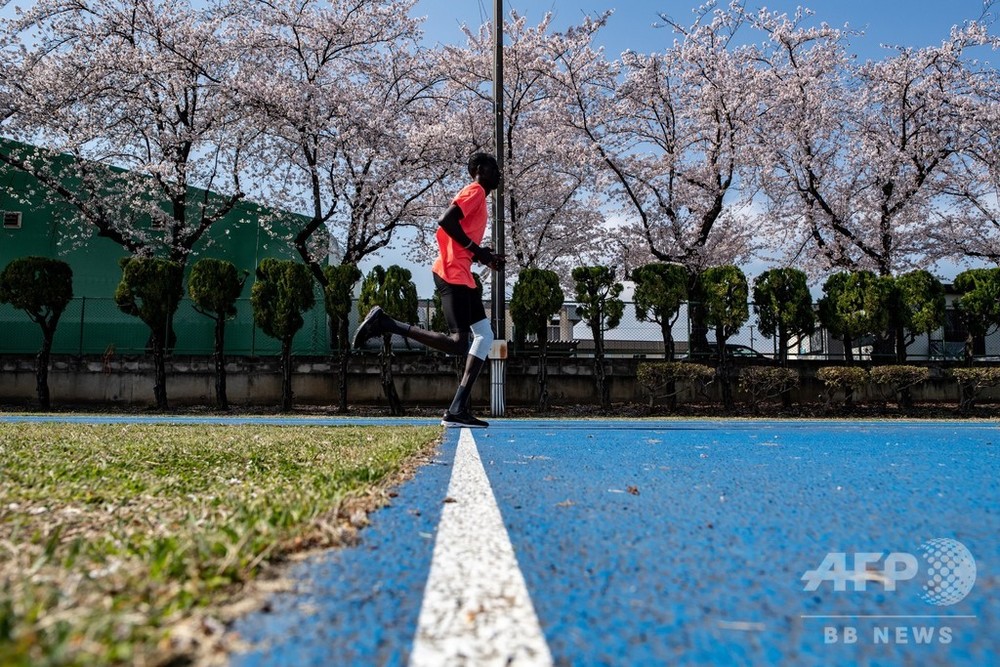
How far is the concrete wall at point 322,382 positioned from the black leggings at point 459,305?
998 cm

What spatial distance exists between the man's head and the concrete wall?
10.4 m

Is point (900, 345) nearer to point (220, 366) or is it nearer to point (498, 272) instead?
point (498, 272)

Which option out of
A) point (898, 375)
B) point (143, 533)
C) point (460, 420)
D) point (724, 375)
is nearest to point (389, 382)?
point (724, 375)

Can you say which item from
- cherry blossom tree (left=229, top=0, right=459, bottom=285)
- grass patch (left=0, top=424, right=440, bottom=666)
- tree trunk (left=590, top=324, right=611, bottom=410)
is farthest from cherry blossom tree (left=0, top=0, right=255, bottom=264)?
grass patch (left=0, top=424, right=440, bottom=666)

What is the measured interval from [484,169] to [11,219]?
63.0ft

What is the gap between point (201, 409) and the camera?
50.9 ft

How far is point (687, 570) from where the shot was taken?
1.63m

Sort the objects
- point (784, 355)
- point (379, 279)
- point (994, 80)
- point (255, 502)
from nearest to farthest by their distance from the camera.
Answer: point (255, 502) → point (379, 279) → point (784, 355) → point (994, 80)

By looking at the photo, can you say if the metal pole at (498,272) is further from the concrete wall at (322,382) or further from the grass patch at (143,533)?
the grass patch at (143,533)

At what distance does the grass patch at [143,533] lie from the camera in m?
1.06

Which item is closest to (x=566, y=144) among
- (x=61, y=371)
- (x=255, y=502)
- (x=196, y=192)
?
(x=196, y=192)

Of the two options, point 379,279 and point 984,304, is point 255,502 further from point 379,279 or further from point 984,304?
point 984,304

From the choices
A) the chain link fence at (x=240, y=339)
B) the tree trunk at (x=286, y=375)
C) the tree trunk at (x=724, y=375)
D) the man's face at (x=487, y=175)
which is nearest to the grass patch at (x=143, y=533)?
the man's face at (x=487, y=175)

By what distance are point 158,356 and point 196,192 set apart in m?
6.79
